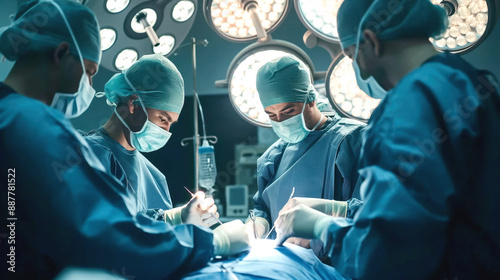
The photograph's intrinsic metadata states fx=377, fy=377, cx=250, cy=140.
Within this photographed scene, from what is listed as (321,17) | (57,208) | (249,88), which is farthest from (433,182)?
(321,17)

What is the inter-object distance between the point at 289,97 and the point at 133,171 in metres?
0.90

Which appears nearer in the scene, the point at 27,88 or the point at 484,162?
the point at 484,162

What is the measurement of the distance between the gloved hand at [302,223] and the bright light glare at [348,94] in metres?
1.13

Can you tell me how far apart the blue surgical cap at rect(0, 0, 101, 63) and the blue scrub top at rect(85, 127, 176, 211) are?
25.6 inches

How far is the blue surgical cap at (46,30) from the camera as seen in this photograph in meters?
1.13

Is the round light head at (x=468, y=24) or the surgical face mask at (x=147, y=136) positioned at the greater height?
the round light head at (x=468, y=24)

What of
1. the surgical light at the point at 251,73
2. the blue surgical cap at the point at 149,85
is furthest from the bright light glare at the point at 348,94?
the blue surgical cap at the point at 149,85

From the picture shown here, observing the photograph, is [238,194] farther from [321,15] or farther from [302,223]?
[302,223]

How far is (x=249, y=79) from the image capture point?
2.38m

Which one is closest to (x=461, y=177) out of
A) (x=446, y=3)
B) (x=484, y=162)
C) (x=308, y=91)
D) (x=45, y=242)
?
(x=484, y=162)

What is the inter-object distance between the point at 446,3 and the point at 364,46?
1.21 metres

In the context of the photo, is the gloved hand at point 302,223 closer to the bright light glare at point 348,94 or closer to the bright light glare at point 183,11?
the bright light glare at point 348,94

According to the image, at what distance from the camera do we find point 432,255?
88 cm

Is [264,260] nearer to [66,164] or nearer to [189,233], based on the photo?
[189,233]
